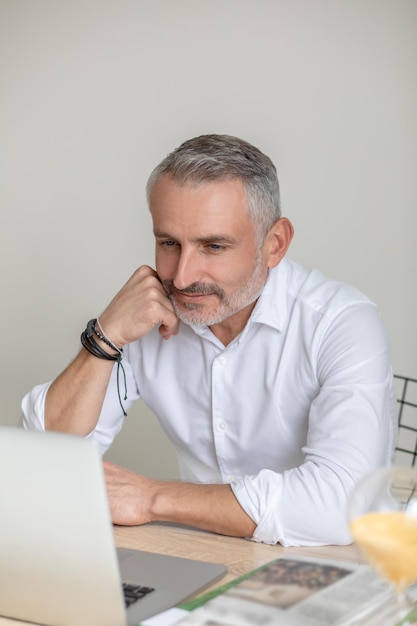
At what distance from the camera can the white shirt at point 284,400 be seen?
1601 millimetres

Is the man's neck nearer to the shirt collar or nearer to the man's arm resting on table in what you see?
the shirt collar

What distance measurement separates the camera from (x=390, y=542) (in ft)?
2.92

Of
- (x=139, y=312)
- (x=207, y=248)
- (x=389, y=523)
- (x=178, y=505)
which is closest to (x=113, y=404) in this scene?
(x=139, y=312)

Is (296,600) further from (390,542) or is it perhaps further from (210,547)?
(210,547)

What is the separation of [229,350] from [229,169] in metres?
0.40

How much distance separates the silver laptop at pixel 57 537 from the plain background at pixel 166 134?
6.91ft

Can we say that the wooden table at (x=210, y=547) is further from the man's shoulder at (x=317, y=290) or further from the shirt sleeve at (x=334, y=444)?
the man's shoulder at (x=317, y=290)

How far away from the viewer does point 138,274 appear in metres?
2.07

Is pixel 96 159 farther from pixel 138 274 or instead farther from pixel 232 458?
pixel 232 458

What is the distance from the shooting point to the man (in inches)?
70.2

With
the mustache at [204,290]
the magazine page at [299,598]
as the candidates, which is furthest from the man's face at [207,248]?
the magazine page at [299,598]

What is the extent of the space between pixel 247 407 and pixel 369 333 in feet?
1.10

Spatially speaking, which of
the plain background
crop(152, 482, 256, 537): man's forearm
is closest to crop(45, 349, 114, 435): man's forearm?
crop(152, 482, 256, 537): man's forearm

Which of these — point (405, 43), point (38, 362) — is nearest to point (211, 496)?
point (405, 43)
